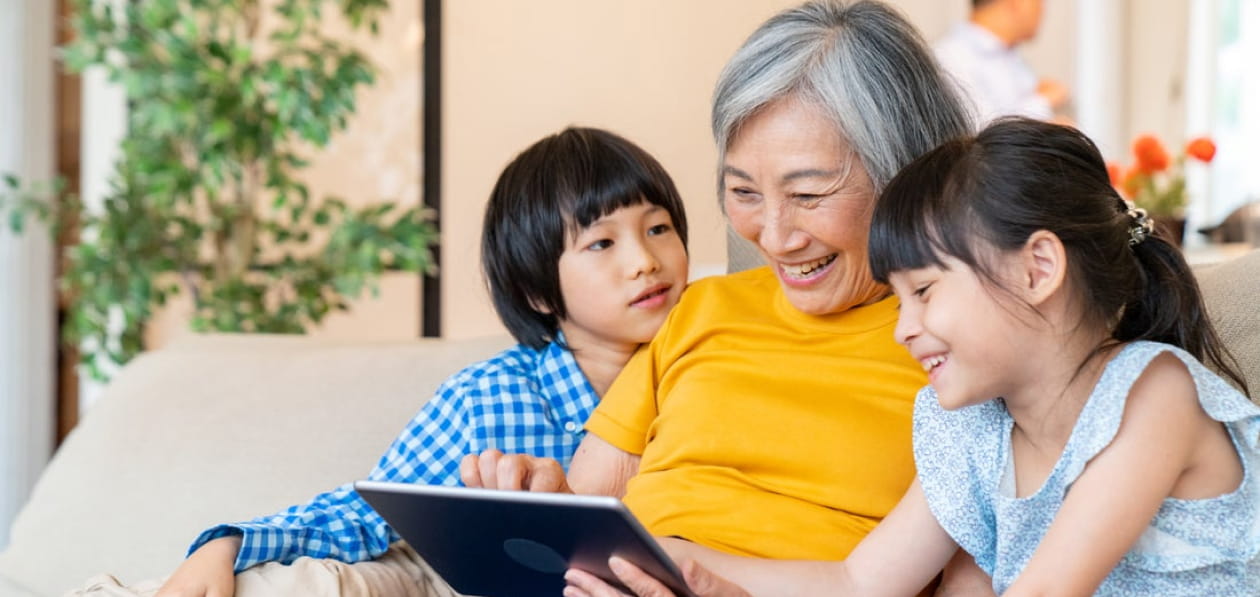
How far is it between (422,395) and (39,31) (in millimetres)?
2435

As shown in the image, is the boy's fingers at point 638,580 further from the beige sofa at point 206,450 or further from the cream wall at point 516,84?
the cream wall at point 516,84

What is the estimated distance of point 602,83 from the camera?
4.26 meters

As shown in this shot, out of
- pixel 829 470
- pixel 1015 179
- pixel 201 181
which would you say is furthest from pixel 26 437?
pixel 1015 179

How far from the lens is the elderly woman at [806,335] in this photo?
1.33m

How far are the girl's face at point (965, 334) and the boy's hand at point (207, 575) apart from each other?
0.80 m

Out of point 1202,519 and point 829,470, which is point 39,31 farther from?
point 1202,519

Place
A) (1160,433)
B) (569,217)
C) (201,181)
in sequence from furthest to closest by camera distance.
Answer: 1. (201,181)
2. (569,217)
3. (1160,433)

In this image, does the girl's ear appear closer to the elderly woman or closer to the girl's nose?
the girl's nose

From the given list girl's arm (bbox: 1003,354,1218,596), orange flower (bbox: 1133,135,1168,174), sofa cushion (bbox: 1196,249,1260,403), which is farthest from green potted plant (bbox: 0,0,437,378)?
girl's arm (bbox: 1003,354,1218,596)

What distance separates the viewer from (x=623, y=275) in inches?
64.1

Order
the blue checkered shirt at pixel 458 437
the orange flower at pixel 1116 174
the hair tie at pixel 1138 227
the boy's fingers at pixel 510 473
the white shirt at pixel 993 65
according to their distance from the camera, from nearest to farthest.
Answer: the hair tie at pixel 1138 227
the boy's fingers at pixel 510 473
the blue checkered shirt at pixel 458 437
the orange flower at pixel 1116 174
the white shirt at pixel 993 65

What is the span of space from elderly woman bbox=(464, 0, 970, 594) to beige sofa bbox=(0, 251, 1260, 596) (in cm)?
60

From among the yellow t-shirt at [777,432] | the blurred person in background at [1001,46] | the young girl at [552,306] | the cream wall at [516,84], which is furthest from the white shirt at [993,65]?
the yellow t-shirt at [777,432]

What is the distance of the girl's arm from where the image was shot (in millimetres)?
1005
